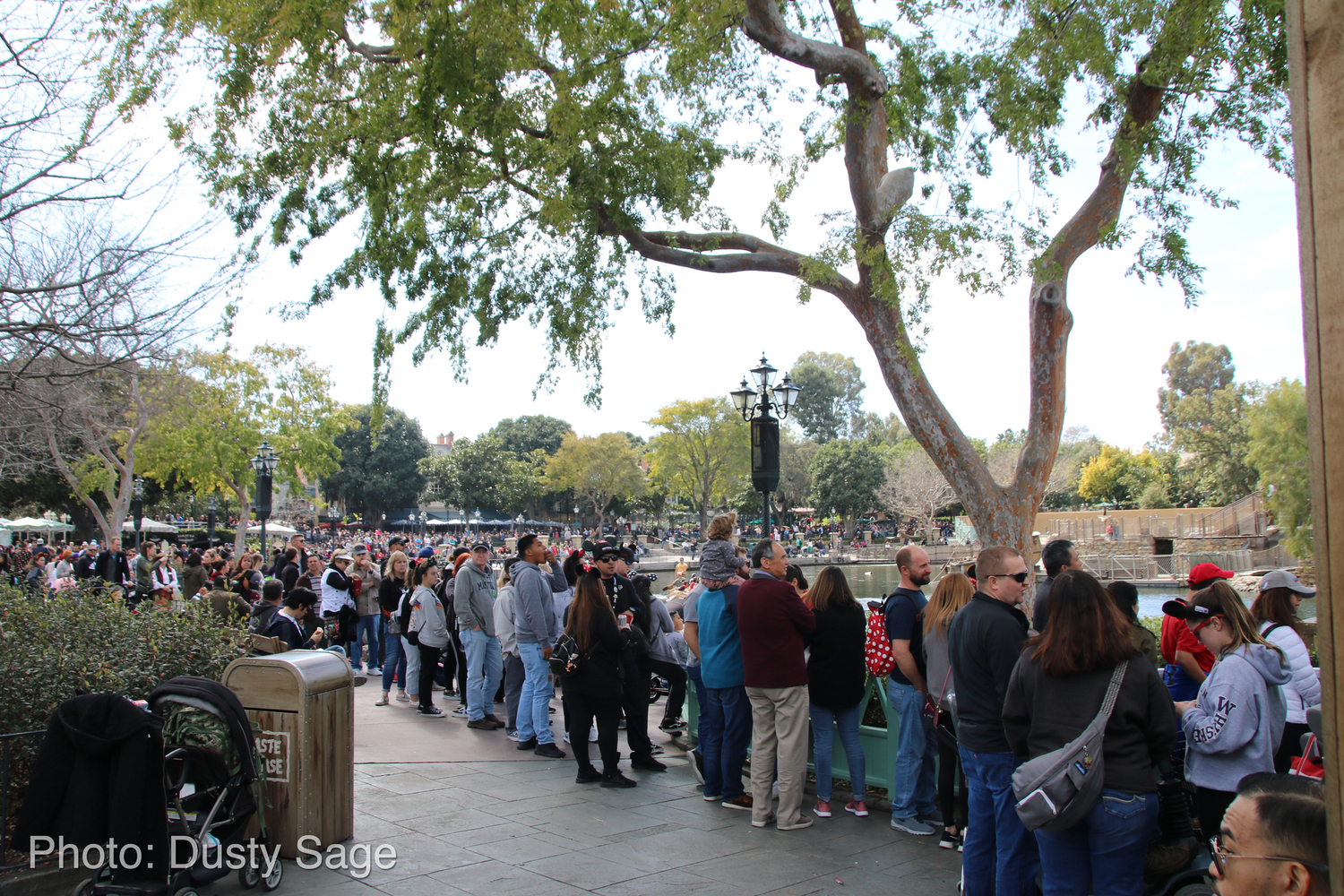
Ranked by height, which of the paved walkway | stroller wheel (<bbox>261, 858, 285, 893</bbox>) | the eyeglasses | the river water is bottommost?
the river water

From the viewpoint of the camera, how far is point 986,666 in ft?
13.3

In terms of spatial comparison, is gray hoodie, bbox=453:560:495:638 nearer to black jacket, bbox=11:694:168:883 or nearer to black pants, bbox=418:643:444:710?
black pants, bbox=418:643:444:710

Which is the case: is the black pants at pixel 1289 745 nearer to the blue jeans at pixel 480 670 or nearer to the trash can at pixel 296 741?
the trash can at pixel 296 741

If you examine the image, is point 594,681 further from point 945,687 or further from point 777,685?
point 945,687

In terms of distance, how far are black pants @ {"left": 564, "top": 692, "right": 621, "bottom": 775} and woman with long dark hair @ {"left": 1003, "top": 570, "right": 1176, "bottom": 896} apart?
3.86 m

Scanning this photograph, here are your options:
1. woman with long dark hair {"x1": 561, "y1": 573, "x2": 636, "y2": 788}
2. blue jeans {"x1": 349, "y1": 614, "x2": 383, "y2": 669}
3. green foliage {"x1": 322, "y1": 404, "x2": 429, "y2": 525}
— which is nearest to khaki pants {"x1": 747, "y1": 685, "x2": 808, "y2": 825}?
woman with long dark hair {"x1": 561, "y1": 573, "x2": 636, "y2": 788}

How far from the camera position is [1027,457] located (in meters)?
9.78

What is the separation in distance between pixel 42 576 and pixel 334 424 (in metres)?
21.4

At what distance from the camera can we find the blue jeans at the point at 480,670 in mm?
8812

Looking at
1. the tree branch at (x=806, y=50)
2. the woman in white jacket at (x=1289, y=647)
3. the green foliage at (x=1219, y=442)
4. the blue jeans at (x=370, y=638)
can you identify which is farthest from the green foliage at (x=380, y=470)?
the woman in white jacket at (x=1289, y=647)

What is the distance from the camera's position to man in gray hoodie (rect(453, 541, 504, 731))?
8609 millimetres

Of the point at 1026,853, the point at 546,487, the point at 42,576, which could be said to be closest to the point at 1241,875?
the point at 1026,853

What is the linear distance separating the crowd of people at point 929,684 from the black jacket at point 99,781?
A: 10.6ft

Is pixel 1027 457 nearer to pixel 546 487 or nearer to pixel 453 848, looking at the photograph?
pixel 453 848
